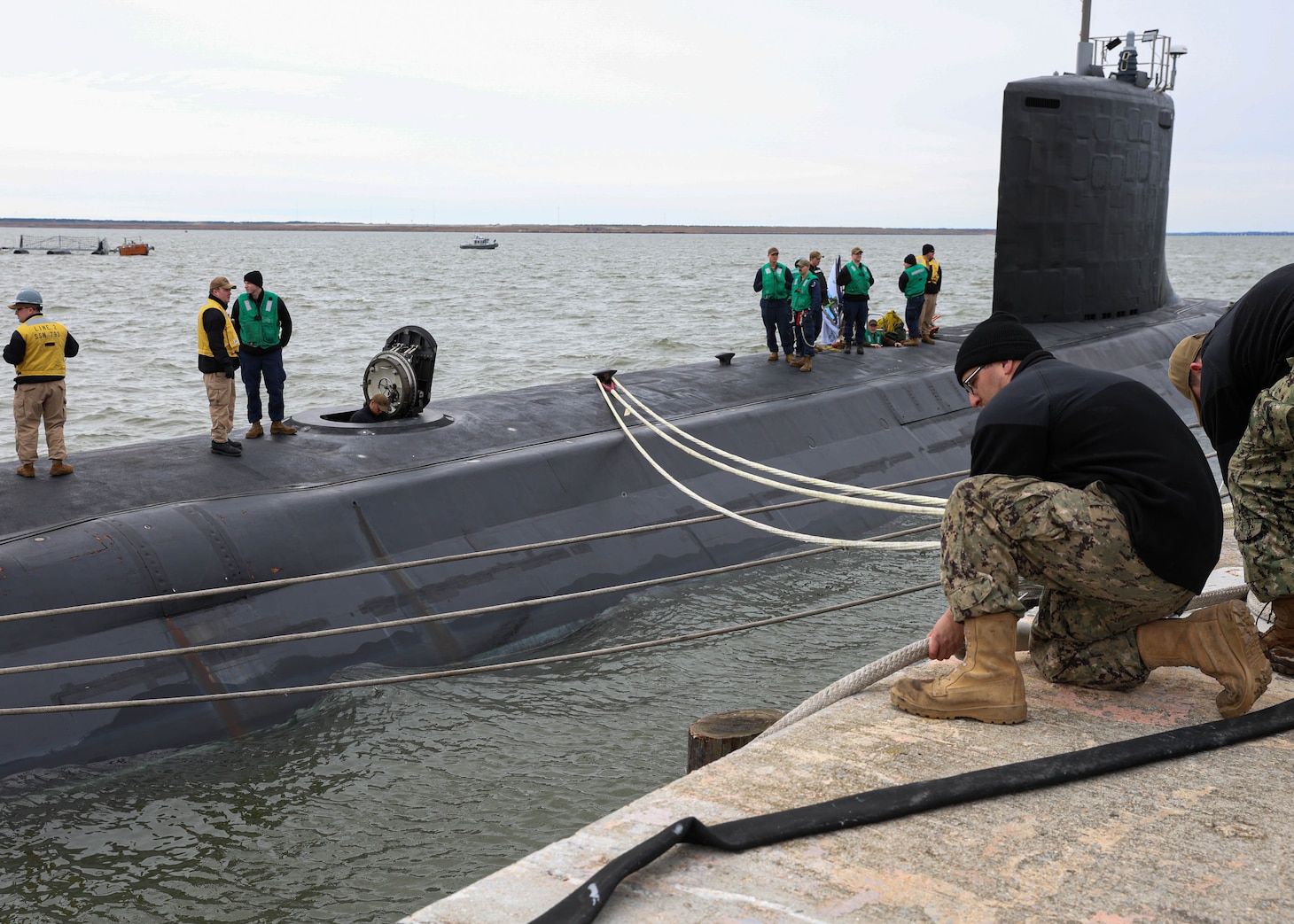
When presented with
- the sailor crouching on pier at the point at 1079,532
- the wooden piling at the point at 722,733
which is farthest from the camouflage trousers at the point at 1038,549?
the wooden piling at the point at 722,733

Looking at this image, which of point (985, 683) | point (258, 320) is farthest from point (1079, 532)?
point (258, 320)

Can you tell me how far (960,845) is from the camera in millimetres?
3158

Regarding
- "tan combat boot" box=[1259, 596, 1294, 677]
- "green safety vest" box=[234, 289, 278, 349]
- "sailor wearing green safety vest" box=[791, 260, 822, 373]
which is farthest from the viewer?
"sailor wearing green safety vest" box=[791, 260, 822, 373]

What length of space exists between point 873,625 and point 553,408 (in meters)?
3.62

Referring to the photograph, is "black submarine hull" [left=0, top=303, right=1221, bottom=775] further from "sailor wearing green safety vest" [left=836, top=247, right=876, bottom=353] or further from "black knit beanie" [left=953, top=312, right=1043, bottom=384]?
"black knit beanie" [left=953, top=312, right=1043, bottom=384]

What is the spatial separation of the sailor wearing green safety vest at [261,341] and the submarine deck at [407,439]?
0.21m

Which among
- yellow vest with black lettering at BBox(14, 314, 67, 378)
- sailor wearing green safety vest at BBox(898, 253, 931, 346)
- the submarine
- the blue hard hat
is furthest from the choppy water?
sailor wearing green safety vest at BBox(898, 253, 931, 346)

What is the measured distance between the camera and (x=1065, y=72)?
14906mm

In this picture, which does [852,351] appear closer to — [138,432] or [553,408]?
[553,408]

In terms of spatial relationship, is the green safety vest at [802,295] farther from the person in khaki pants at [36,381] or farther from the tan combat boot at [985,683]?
the tan combat boot at [985,683]

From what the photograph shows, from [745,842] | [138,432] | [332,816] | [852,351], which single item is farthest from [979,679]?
[138,432]

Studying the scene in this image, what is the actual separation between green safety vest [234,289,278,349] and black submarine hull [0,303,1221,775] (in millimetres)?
847

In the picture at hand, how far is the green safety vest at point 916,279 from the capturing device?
15.9m

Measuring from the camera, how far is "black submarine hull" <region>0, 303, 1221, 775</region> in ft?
21.7
